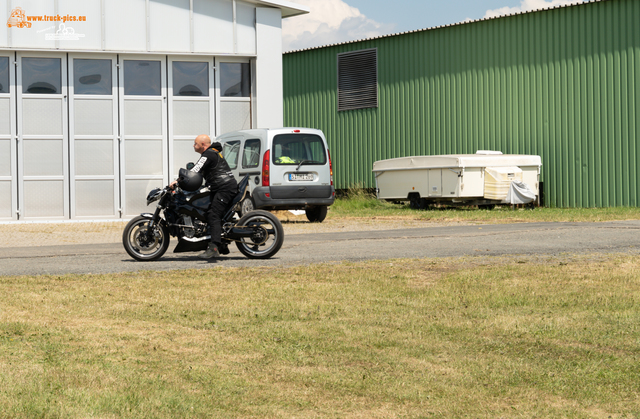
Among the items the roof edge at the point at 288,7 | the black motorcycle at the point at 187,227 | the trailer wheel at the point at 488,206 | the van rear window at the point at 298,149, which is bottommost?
the black motorcycle at the point at 187,227

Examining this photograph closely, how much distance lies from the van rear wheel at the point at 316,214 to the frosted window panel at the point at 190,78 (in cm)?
440

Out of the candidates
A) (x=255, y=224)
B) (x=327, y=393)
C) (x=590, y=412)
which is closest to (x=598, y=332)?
(x=590, y=412)

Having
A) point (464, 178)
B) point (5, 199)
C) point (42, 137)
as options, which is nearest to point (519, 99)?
point (464, 178)

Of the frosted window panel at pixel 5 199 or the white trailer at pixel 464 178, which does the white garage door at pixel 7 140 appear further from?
the white trailer at pixel 464 178

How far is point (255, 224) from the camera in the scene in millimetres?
10594

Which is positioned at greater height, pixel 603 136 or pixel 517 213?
pixel 603 136

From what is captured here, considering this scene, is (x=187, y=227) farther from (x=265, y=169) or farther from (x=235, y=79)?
(x=235, y=79)

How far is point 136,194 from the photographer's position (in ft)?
66.7

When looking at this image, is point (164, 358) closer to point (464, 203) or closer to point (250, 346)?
point (250, 346)

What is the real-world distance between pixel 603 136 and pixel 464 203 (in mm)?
4267

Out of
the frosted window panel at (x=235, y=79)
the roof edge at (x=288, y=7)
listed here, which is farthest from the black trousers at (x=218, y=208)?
the roof edge at (x=288, y=7)

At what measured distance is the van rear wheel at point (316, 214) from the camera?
18.5 metres

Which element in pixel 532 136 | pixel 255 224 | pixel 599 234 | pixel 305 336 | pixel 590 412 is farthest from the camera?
pixel 532 136

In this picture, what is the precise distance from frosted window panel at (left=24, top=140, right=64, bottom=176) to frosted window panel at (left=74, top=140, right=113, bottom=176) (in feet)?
1.33
